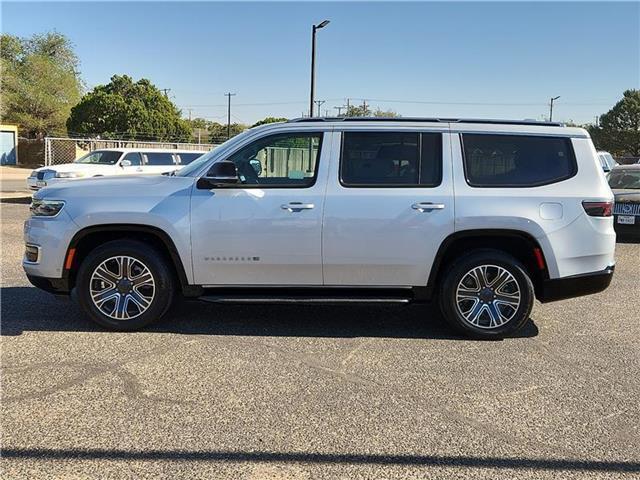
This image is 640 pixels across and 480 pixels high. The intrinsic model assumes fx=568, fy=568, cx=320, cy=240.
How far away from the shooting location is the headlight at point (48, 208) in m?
5.04

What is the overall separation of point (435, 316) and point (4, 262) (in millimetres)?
5990

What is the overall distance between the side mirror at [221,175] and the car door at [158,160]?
13.3 meters

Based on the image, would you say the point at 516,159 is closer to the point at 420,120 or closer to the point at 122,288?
the point at 420,120

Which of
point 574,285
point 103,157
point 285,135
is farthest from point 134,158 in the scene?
point 574,285

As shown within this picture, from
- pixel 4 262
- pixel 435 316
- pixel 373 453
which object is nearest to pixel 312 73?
pixel 4 262

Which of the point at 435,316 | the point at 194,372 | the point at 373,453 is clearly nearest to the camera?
the point at 373,453

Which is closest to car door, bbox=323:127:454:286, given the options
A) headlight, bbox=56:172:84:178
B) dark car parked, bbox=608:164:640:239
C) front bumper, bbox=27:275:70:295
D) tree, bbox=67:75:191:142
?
front bumper, bbox=27:275:70:295

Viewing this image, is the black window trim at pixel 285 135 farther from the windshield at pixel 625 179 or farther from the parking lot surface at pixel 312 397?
the windshield at pixel 625 179

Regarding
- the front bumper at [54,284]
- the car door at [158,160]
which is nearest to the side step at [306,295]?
the front bumper at [54,284]

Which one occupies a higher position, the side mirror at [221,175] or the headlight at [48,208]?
the side mirror at [221,175]

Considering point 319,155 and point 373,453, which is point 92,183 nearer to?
point 319,155

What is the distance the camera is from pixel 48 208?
5070 mm

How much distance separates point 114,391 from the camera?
388 centimetres

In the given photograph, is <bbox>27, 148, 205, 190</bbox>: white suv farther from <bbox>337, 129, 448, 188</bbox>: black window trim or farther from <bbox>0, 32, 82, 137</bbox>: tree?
<bbox>0, 32, 82, 137</bbox>: tree
